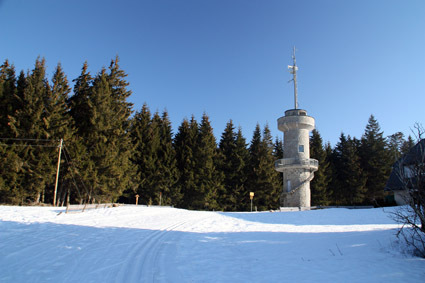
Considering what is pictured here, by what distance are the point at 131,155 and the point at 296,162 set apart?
1982 cm

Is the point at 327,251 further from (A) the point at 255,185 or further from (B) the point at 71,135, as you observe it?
(A) the point at 255,185

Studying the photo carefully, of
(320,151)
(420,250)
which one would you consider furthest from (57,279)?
(320,151)

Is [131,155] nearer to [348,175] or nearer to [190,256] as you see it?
[190,256]

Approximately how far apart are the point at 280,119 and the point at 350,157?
1998 centimetres

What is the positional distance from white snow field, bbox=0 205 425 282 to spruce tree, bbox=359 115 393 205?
38540 millimetres

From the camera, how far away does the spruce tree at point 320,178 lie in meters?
44.3

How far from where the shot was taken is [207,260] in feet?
28.0

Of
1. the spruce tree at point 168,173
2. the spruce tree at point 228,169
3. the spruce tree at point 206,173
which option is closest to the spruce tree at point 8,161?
the spruce tree at point 168,173

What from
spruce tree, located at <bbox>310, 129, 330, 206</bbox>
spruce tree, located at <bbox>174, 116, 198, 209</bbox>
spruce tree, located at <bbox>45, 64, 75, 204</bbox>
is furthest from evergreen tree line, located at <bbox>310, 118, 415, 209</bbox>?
spruce tree, located at <bbox>45, 64, 75, 204</bbox>

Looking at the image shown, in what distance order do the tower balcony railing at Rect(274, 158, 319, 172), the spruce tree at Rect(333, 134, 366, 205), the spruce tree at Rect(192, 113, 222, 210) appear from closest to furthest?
the tower balcony railing at Rect(274, 158, 319, 172), the spruce tree at Rect(192, 113, 222, 210), the spruce tree at Rect(333, 134, 366, 205)

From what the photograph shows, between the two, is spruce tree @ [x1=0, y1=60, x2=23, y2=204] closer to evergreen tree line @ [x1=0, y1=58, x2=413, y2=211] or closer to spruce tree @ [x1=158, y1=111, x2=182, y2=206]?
evergreen tree line @ [x1=0, y1=58, x2=413, y2=211]

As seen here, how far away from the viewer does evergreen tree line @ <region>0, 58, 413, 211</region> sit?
90.1ft

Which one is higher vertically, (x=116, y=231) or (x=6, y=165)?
(x=6, y=165)

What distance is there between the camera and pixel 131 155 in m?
36.1
